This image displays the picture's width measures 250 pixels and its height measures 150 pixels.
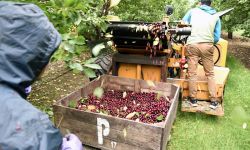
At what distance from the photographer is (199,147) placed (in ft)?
13.3

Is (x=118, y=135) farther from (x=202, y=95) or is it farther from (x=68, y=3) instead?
(x=202, y=95)

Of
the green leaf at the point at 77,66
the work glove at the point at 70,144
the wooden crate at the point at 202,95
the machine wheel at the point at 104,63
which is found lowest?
the wooden crate at the point at 202,95

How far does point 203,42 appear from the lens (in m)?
5.07

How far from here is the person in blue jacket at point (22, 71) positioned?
4.62 ft

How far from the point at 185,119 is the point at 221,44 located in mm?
2797

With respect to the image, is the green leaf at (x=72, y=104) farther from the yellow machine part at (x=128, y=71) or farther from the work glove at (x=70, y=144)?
the work glove at (x=70, y=144)

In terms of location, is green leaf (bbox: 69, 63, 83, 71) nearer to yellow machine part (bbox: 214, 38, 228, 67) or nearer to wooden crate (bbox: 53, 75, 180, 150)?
wooden crate (bbox: 53, 75, 180, 150)

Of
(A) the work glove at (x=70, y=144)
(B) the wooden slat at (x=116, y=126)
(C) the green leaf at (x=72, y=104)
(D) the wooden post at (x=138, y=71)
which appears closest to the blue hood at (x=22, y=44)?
(A) the work glove at (x=70, y=144)

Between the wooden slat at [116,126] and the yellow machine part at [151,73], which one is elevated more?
the yellow machine part at [151,73]

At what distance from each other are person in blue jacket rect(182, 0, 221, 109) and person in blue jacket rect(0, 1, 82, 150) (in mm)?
3733

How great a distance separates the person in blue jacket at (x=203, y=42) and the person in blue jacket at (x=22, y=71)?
373cm

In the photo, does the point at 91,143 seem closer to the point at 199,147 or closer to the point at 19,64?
the point at 199,147

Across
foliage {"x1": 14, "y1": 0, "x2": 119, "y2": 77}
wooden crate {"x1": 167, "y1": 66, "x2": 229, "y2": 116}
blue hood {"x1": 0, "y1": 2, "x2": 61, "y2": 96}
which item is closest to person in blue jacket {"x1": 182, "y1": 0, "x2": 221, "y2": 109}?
wooden crate {"x1": 167, "y1": 66, "x2": 229, "y2": 116}

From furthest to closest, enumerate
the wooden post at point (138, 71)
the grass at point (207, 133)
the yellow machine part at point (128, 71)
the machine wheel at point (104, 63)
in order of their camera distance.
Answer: the machine wheel at point (104, 63) → the yellow machine part at point (128, 71) → the wooden post at point (138, 71) → the grass at point (207, 133)
